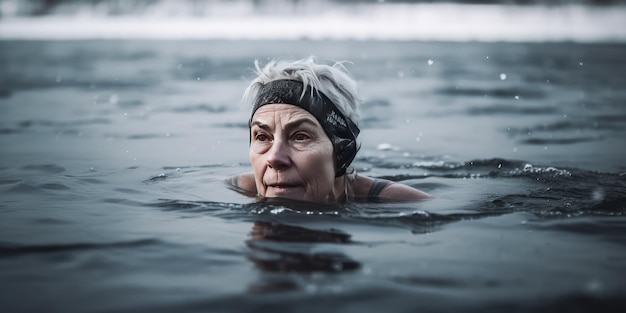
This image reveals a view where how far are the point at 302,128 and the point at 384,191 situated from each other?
1.27 meters

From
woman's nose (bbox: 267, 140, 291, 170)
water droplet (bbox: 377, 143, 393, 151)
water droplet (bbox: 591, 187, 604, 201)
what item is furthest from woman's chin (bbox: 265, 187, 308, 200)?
water droplet (bbox: 377, 143, 393, 151)

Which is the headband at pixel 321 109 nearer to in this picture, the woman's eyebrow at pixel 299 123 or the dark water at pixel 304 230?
the woman's eyebrow at pixel 299 123

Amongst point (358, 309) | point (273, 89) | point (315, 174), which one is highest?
point (273, 89)

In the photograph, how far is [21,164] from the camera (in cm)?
871

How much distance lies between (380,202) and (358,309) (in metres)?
2.94

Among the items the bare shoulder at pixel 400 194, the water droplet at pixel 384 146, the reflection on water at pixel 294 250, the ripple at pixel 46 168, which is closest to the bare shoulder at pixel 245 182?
the bare shoulder at pixel 400 194

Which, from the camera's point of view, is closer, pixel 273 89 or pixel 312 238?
pixel 312 238

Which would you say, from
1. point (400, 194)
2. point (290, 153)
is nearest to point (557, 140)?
point (400, 194)

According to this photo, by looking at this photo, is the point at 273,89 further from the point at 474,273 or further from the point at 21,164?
the point at 21,164

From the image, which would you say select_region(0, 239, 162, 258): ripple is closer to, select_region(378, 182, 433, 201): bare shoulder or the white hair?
the white hair

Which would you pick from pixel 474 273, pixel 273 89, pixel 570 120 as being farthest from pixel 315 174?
pixel 570 120

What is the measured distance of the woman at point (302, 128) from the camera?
5422 millimetres

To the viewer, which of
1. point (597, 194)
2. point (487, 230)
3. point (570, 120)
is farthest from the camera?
point (570, 120)

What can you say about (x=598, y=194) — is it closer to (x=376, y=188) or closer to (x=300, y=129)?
(x=376, y=188)
